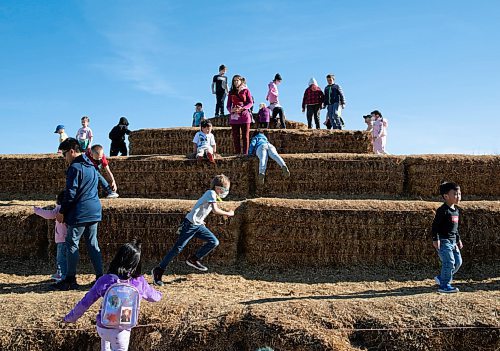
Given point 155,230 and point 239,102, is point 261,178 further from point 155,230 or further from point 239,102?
point 155,230

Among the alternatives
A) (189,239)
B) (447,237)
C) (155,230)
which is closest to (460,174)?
(447,237)

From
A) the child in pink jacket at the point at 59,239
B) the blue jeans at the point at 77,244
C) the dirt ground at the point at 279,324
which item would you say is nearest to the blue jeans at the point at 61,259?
the child in pink jacket at the point at 59,239

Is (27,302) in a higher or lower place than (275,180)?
lower

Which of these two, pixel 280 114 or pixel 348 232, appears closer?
pixel 348 232

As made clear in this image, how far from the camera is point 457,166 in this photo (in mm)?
9305

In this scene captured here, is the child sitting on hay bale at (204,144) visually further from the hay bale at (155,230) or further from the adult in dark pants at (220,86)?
the adult in dark pants at (220,86)

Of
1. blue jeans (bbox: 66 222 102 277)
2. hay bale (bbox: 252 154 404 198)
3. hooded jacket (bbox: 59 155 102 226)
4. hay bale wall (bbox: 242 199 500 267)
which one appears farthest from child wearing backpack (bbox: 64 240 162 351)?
hay bale (bbox: 252 154 404 198)

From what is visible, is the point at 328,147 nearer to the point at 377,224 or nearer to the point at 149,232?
the point at 377,224

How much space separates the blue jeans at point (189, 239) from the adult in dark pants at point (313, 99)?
26.5 feet

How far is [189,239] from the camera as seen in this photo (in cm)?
626

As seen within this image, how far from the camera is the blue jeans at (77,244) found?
18.5 ft

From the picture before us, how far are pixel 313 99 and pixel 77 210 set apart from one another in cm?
936

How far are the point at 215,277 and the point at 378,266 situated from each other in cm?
260

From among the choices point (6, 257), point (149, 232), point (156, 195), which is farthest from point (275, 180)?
point (6, 257)
